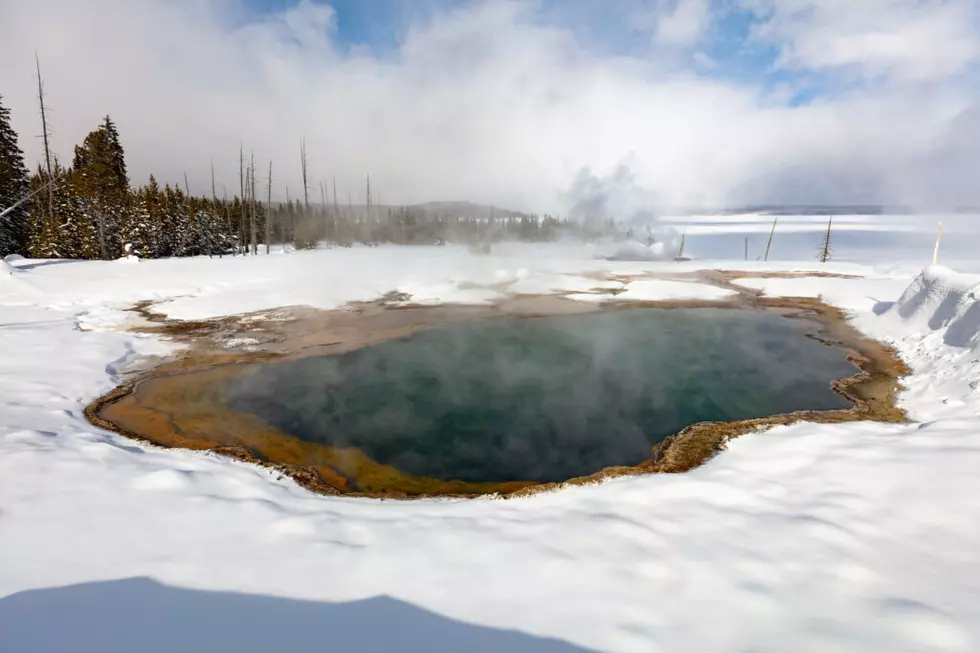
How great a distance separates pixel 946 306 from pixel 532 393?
1158cm

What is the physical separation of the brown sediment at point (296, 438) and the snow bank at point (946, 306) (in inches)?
50.1

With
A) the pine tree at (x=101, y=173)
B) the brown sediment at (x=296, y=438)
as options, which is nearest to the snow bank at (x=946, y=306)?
the brown sediment at (x=296, y=438)

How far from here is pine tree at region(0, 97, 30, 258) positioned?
2795cm

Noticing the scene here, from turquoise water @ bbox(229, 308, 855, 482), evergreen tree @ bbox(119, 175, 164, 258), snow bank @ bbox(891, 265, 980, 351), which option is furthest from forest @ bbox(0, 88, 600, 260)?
snow bank @ bbox(891, 265, 980, 351)

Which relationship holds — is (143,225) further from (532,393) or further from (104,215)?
(532,393)

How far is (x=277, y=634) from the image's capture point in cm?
316

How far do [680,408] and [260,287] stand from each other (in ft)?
65.8

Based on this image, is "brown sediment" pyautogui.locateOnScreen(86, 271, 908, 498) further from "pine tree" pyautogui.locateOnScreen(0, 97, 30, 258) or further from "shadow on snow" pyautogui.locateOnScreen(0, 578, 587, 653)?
"pine tree" pyautogui.locateOnScreen(0, 97, 30, 258)

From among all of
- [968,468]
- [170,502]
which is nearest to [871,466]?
[968,468]

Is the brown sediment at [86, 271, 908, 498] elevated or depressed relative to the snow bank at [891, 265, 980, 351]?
depressed

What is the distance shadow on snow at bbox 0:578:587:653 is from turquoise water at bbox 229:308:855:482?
355 cm

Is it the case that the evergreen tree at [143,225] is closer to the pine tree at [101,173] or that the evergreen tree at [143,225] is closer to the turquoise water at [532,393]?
the pine tree at [101,173]

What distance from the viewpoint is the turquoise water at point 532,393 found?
25.3 ft

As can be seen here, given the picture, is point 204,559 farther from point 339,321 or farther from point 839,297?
point 839,297
